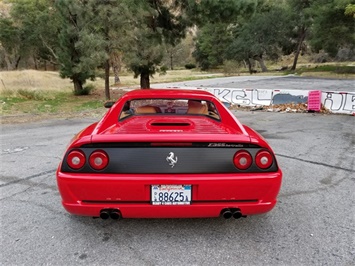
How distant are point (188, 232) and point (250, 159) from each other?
96 cm

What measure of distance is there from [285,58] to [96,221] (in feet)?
281

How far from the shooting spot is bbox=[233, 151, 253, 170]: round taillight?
8.09 ft

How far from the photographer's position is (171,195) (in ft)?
7.88

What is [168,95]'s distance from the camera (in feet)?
11.1

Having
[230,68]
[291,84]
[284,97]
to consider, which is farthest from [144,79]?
[230,68]

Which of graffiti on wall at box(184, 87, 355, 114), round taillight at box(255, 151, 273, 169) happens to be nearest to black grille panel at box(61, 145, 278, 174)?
round taillight at box(255, 151, 273, 169)

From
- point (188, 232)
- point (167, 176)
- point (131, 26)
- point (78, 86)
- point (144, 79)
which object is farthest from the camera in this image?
point (78, 86)

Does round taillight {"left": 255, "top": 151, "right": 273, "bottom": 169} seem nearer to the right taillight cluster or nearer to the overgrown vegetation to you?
the right taillight cluster

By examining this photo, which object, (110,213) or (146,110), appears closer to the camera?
(110,213)

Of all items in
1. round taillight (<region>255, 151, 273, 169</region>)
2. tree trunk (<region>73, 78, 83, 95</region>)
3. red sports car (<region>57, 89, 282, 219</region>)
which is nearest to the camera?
red sports car (<region>57, 89, 282, 219</region>)

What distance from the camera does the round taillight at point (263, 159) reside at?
2.50 meters

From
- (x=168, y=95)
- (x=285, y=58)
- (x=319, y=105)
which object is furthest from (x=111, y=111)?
(x=285, y=58)

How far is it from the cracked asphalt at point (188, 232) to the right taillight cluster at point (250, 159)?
0.74 m

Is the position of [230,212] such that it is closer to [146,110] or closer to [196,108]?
[196,108]
